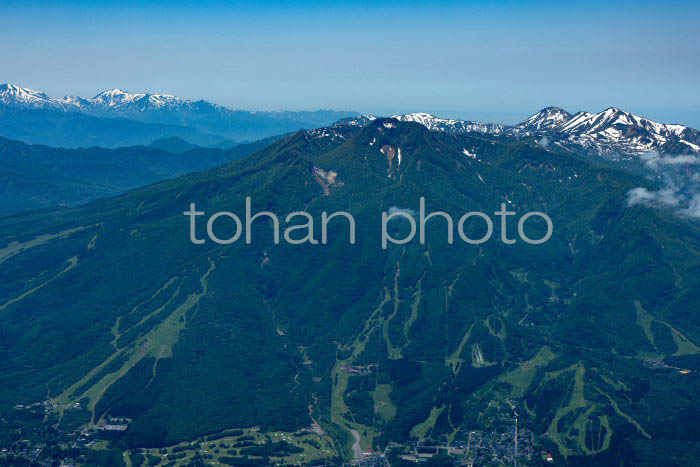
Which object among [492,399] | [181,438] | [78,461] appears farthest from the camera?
[492,399]

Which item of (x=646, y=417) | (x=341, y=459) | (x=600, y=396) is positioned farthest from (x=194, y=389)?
(x=646, y=417)

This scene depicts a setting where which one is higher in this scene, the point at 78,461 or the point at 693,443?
the point at 693,443

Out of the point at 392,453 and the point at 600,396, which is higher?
the point at 600,396

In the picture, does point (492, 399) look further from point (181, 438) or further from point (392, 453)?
point (181, 438)

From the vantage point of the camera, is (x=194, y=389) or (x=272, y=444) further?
(x=194, y=389)

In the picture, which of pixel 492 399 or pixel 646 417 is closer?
pixel 646 417

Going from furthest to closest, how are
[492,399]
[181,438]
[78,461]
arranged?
[492,399] < [181,438] < [78,461]

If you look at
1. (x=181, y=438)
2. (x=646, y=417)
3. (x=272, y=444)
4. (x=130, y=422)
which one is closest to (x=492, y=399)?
(x=646, y=417)

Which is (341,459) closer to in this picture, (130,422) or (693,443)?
(130,422)
